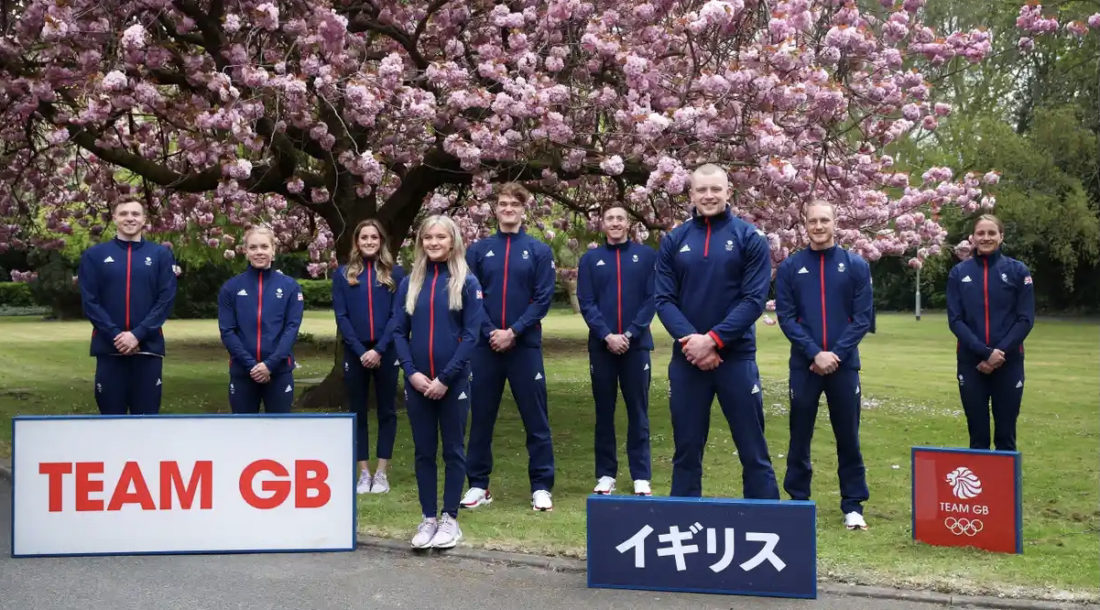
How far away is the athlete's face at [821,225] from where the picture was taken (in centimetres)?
635

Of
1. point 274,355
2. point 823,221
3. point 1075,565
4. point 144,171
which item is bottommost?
point 1075,565

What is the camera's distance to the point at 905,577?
5180 millimetres

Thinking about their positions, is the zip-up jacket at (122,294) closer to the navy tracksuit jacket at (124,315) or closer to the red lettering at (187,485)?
the navy tracksuit jacket at (124,315)

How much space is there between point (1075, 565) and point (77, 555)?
5.30m

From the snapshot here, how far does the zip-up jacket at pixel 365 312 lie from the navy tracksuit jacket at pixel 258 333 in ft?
1.46

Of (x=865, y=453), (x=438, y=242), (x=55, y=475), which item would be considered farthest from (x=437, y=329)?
(x=865, y=453)

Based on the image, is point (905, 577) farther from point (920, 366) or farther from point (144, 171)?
point (920, 366)

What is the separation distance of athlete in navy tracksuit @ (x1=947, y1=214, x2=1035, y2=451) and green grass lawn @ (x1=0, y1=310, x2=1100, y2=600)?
66 cm

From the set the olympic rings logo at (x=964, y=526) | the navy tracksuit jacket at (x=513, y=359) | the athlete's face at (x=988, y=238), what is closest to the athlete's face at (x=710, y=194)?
the navy tracksuit jacket at (x=513, y=359)

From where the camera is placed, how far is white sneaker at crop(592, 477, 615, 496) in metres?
7.23

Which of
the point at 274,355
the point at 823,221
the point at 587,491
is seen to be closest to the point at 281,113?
the point at 274,355

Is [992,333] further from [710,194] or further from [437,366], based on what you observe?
[437,366]

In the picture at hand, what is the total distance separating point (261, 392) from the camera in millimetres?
7285

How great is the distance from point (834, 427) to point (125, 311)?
15.7 ft
